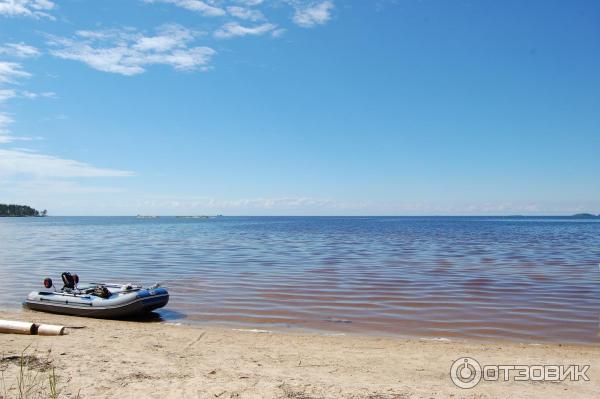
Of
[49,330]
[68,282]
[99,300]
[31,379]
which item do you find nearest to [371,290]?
[99,300]

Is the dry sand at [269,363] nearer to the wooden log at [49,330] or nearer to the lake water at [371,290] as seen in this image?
the wooden log at [49,330]

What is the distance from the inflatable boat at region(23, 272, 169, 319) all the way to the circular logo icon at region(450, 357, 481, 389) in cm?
791

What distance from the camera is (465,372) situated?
721cm

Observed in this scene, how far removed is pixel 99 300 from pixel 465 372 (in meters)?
9.22

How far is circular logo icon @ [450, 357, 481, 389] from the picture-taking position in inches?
262

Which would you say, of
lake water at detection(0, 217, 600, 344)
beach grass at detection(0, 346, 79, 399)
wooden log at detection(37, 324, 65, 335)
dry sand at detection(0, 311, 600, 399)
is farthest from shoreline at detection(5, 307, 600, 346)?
beach grass at detection(0, 346, 79, 399)

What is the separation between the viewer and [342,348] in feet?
28.9

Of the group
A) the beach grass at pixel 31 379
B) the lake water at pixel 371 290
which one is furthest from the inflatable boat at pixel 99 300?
the beach grass at pixel 31 379

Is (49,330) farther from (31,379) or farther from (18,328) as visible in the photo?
(31,379)

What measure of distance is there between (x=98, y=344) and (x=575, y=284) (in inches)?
627

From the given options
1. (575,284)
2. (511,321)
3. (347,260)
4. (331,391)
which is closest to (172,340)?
(331,391)

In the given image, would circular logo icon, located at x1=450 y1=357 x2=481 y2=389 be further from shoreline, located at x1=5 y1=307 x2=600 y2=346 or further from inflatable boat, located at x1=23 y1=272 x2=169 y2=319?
inflatable boat, located at x1=23 y1=272 x2=169 y2=319

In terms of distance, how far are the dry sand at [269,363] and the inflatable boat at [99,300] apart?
4.21 ft

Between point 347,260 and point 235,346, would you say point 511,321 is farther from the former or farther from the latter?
point 347,260
